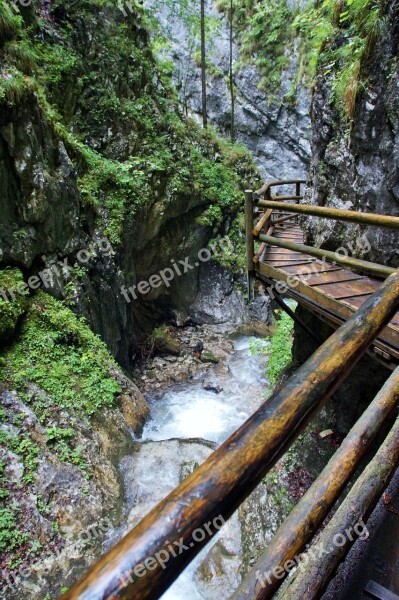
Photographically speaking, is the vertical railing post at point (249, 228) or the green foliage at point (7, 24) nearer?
the vertical railing post at point (249, 228)

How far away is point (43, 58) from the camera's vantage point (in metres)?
8.23

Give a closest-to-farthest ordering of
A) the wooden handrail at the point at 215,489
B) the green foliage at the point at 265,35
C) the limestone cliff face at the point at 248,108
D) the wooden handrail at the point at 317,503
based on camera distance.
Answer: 1. the wooden handrail at the point at 215,489
2. the wooden handrail at the point at 317,503
3. the green foliage at the point at 265,35
4. the limestone cliff face at the point at 248,108

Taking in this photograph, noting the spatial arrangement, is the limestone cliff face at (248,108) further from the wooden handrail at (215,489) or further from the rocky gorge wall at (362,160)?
the wooden handrail at (215,489)

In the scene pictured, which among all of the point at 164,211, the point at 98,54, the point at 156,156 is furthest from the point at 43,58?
the point at 164,211

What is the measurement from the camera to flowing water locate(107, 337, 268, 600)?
4230 mm

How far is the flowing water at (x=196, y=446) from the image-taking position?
4.23m

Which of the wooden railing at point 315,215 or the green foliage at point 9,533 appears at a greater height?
the wooden railing at point 315,215

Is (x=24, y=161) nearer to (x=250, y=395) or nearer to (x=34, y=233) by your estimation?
(x=34, y=233)

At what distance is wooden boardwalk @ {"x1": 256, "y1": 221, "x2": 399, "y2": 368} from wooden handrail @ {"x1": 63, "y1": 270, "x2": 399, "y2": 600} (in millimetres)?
Result: 1801

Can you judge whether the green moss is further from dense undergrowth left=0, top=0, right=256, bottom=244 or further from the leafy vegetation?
the leafy vegetation

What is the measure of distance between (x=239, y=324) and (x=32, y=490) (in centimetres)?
922

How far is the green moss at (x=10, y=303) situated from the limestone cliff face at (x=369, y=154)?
4.99 m

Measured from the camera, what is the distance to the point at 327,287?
3.70 metres

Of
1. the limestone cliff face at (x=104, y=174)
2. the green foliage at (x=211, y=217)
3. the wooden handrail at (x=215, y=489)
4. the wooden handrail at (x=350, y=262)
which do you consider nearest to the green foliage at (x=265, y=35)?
the limestone cliff face at (x=104, y=174)
